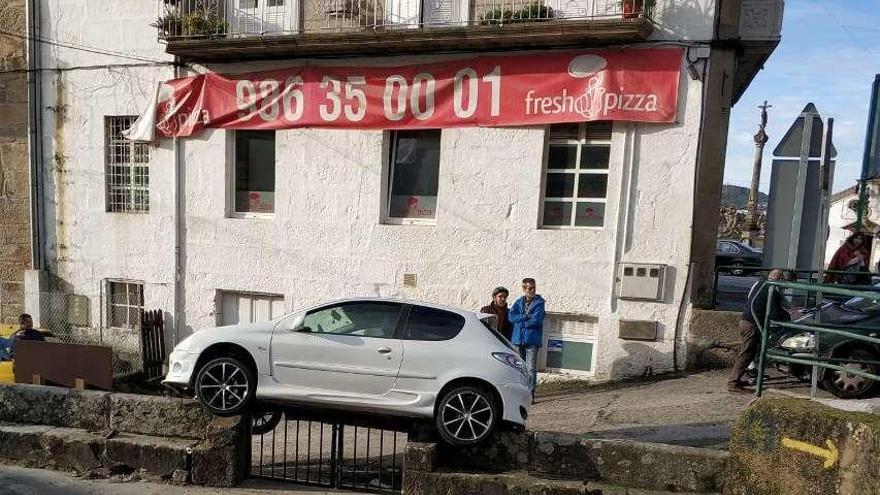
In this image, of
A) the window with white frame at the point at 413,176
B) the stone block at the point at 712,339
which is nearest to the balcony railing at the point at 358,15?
the window with white frame at the point at 413,176

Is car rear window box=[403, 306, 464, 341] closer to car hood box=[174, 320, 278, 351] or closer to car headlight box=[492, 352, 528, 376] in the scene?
car headlight box=[492, 352, 528, 376]

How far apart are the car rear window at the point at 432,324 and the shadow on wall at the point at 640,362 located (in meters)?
4.51

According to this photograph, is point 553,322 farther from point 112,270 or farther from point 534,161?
point 112,270

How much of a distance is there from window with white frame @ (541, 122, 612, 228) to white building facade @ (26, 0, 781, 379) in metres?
0.03

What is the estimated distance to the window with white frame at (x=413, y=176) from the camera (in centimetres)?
1061

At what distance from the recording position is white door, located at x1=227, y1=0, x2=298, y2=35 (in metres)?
10.7

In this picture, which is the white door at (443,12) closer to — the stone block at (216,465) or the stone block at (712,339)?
the stone block at (712,339)

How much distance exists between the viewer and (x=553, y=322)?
10.1 meters

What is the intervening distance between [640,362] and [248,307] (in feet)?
24.1

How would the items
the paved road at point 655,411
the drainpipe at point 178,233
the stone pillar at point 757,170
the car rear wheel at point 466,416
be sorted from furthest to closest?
the stone pillar at point 757,170, the drainpipe at point 178,233, the paved road at point 655,411, the car rear wheel at point 466,416

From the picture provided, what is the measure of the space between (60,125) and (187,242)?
3.85m

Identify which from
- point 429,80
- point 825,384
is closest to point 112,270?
point 429,80

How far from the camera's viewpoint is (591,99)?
934 centimetres

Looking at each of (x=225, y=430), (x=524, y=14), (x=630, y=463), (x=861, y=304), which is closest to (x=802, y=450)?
(x=630, y=463)
